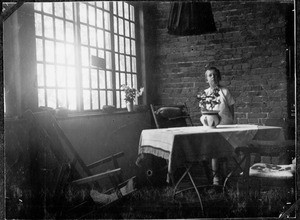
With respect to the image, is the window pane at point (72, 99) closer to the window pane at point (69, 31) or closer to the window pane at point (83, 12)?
the window pane at point (69, 31)

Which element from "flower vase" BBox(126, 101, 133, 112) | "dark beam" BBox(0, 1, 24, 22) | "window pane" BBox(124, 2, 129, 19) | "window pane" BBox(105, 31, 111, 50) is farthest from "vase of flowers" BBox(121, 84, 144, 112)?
"dark beam" BBox(0, 1, 24, 22)

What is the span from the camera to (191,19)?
2846 millimetres

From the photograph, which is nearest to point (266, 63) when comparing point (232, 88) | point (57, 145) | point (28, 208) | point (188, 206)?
point (232, 88)

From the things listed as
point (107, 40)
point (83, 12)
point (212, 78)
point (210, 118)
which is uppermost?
point (83, 12)

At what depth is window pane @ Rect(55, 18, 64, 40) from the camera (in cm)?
283

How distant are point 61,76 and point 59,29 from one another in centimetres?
37

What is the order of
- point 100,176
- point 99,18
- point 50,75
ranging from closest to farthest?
1. point 100,176
2. point 50,75
3. point 99,18

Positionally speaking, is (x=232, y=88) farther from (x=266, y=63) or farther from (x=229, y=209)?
(x=229, y=209)

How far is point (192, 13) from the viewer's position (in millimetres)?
2822

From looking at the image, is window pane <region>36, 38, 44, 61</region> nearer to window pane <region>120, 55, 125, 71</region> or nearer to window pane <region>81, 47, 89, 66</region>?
window pane <region>81, 47, 89, 66</region>

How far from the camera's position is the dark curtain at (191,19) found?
2828 mm

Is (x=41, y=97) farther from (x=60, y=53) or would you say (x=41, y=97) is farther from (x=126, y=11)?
(x=126, y=11)

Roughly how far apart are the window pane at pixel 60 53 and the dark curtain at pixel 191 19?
2.83 ft

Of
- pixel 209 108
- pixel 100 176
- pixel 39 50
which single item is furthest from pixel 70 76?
pixel 209 108
